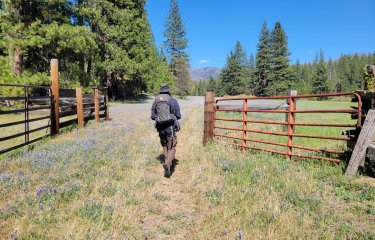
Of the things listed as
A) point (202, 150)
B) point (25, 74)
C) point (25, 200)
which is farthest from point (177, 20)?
point (25, 200)

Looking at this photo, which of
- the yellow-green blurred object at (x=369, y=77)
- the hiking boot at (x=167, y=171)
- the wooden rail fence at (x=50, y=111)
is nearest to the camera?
the yellow-green blurred object at (x=369, y=77)

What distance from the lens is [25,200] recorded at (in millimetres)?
4332

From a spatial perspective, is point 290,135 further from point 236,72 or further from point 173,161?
point 236,72

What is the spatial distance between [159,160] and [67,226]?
Result: 4.32m

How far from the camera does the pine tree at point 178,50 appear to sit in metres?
68.6

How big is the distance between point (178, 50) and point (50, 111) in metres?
61.0

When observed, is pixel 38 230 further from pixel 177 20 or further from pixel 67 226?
pixel 177 20

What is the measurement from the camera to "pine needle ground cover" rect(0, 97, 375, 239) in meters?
3.67

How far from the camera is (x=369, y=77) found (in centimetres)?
606

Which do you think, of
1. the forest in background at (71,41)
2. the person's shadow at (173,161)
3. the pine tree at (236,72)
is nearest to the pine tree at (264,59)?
the pine tree at (236,72)

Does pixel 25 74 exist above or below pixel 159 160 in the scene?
above

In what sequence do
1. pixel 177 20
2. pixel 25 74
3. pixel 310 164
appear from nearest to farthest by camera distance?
pixel 310 164 → pixel 25 74 → pixel 177 20

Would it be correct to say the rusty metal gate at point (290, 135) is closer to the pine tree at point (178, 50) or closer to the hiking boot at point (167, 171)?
the hiking boot at point (167, 171)

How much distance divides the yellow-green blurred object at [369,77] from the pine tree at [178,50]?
63.1 meters
